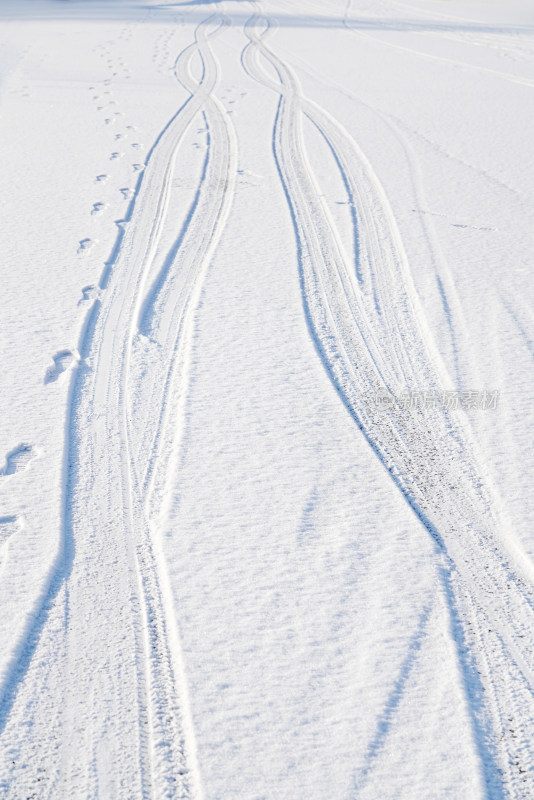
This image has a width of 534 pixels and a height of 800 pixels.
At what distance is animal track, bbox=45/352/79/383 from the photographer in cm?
396

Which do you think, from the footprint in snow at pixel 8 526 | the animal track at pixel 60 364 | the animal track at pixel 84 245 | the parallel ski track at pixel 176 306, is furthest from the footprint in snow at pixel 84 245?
the footprint in snow at pixel 8 526

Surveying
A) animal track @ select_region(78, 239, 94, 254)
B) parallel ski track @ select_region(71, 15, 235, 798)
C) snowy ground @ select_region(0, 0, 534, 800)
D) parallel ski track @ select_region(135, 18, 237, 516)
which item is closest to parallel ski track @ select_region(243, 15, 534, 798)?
snowy ground @ select_region(0, 0, 534, 800)

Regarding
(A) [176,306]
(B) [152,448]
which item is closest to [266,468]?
(B) [152,448]

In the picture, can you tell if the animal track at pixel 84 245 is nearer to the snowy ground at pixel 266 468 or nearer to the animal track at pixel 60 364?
the snowy ground at pixel 266 468

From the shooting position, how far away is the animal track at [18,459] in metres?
3.29

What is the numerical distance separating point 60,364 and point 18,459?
827 mm

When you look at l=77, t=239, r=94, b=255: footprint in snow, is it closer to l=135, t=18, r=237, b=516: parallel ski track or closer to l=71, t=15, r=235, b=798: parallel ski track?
l=71, t=15, r=235, b=798: parallel ski track

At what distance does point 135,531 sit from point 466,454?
145 cm

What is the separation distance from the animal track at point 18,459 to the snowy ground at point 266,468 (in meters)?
0.02

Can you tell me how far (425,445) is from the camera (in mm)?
3541

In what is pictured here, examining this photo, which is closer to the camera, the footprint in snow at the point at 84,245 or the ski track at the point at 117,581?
the ski track at the point at 117,581

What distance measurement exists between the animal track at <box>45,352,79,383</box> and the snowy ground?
22 mm

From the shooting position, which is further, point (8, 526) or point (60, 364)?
point (60, 364)

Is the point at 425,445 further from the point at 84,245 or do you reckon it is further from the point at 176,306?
the point at 84,245
